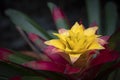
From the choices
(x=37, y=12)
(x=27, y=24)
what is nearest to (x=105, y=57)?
(x=27, y=24)

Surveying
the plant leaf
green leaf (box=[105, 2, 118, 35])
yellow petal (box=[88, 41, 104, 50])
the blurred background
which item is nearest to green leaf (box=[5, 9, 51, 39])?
the plant leaf

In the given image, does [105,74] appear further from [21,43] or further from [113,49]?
[21,43]

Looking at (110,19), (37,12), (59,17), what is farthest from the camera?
(37,12)

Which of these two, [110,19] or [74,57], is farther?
[110,19]

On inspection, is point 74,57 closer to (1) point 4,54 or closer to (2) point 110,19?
(1) point 4,54

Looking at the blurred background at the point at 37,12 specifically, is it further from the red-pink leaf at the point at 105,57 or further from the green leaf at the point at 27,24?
the red-pink leaf at the point at 105,57

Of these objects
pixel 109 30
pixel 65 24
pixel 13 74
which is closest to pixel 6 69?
pixel 13 74

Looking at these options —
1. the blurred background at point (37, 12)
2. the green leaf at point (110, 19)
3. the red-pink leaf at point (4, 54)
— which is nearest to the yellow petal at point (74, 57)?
the red-pink leaf at point (4, 54)

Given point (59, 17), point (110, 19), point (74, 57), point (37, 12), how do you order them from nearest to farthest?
point (74, 57) → point (59, 17) → point (110, 19) → point (37, 12)
